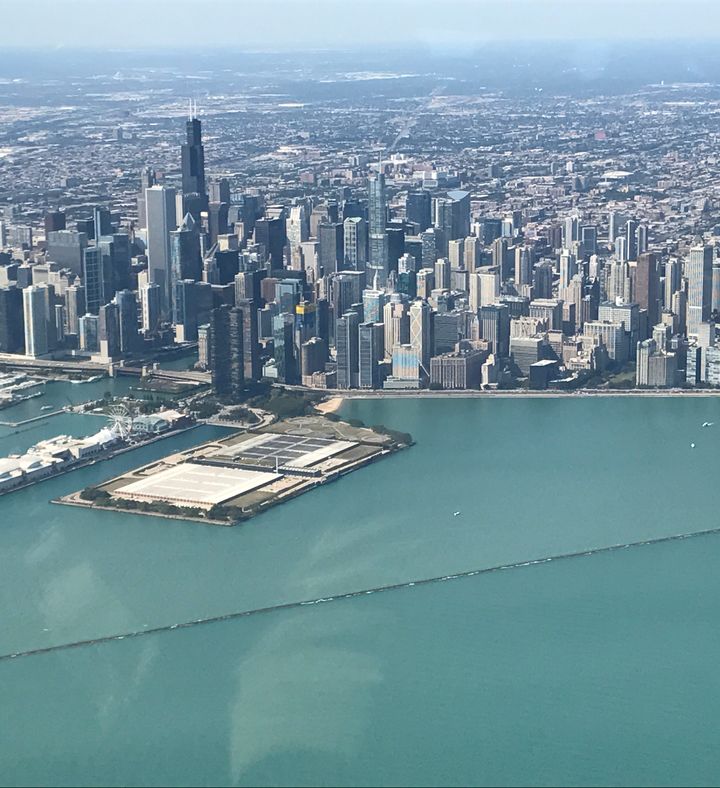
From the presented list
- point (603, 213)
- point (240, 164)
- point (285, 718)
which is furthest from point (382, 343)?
point (240, 164)

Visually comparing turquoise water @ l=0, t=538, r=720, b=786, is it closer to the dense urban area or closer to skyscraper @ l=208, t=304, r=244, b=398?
skyscraper @ l=208, t=304, r=244, b=398

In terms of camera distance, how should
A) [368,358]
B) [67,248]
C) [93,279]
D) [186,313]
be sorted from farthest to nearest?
[67,248]
[93,279]
[186,313]
[368,358]

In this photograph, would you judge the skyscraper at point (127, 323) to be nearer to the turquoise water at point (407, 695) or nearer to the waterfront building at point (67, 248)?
the waterfront building at point (67, 248)

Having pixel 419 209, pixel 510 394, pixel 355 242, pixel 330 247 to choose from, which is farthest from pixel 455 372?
pixel 419 209

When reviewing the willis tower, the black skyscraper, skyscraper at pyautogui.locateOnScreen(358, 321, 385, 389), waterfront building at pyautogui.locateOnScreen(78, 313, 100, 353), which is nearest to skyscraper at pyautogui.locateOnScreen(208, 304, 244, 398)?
skyscraper at pyautogui.locateOnScreen(358, 321, 385, 389)

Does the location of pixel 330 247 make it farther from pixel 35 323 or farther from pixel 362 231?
pixel 35 323

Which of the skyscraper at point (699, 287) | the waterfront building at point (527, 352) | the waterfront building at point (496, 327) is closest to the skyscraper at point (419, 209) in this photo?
the skyscraper at point (699, 287)
